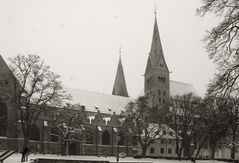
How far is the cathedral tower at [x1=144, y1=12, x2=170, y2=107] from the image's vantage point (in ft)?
333

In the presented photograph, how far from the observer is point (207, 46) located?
52.7ft

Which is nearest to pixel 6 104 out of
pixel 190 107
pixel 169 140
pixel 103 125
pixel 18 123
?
pixel 18 123

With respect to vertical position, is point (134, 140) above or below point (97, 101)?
below

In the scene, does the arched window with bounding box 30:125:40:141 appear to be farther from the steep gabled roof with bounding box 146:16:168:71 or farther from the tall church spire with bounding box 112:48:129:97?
the steep gabled roof with bounding box 146:16:168:71

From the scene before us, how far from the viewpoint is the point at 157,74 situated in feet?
334

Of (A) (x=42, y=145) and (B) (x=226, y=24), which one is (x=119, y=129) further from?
(B) (x=226, y=24)

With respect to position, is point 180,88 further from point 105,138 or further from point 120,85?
point 105,138

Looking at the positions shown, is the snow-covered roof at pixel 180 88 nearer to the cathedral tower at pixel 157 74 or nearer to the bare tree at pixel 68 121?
the cathedral tower at pixel 157 74

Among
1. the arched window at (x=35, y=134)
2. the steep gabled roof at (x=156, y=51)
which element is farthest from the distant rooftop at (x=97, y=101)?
the steep gabled roof at (x=156, y=51)

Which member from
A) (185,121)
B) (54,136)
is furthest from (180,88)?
(54,136)

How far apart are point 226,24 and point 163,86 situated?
8806 cm

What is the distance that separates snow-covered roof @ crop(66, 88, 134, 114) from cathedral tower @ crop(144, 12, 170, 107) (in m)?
14.5

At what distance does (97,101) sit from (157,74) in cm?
2433

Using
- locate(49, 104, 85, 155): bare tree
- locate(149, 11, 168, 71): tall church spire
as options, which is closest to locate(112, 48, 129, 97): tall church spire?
locate(149, 11, 168, 71): tall church spire
